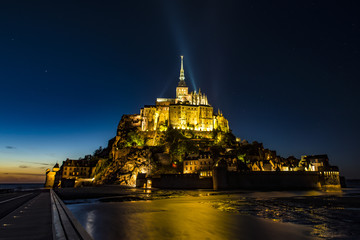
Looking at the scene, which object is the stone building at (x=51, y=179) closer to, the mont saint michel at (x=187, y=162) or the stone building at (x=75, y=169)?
the mont saint michel at (x=187, y=162)

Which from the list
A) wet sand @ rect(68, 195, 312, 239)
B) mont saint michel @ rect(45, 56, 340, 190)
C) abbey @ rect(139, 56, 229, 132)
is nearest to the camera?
wet sand @ rect(68, 195, 312, 239)

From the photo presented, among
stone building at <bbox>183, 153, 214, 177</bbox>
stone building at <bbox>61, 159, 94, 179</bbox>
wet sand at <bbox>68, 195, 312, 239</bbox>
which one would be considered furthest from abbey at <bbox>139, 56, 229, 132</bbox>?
wet sand at <bbox>68, 195, 312, 239</bbox>

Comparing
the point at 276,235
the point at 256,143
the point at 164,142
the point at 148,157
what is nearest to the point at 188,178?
the point at 148,157

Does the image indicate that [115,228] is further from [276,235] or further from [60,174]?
[60,174]

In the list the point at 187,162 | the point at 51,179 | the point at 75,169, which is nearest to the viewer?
the point at 187,162

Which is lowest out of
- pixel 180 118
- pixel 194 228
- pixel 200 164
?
pixel 194 228

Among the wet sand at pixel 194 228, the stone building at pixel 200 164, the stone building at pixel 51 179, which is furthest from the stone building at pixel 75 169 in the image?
the wet sand at pixel 194 228

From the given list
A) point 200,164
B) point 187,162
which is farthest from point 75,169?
point 200,164

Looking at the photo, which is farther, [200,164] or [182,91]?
[182,91]

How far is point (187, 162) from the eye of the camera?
6247 cm

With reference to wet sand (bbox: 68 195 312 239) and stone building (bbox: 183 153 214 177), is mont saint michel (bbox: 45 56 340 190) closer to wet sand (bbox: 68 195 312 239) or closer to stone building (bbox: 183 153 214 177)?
stone building (bbox: 183 153 214 177)

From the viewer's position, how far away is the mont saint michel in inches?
2077

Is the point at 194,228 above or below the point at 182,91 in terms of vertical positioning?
below

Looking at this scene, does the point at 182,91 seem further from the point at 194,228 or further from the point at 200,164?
the point at 194,228
